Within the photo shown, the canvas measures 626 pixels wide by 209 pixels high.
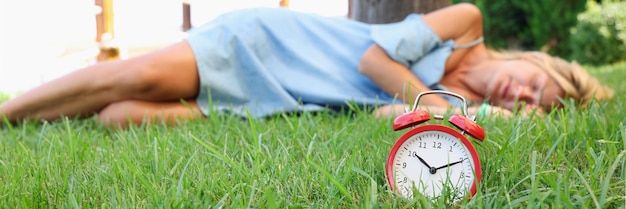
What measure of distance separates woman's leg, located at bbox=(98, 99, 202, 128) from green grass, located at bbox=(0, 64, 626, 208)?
20.8 inches

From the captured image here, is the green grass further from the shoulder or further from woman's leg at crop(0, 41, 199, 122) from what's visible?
the shoulder

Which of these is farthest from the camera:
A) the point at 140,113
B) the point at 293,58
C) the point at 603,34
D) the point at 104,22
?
the point at 603,34

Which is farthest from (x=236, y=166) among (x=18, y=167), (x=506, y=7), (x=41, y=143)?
(x=506, y=7)

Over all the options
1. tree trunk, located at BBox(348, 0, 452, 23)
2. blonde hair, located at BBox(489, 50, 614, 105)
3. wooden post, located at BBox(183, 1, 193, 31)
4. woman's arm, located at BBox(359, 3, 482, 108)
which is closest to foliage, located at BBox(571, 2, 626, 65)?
tree trunk, located at BBox(348, 0, 452, 23)

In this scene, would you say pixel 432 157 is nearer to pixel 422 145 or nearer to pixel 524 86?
pixel 422 145

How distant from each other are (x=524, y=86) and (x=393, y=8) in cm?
113

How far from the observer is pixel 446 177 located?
1.18 metres

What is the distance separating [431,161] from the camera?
1.20 m

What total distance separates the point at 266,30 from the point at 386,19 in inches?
43.6

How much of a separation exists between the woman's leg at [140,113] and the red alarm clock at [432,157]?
48.6 inches

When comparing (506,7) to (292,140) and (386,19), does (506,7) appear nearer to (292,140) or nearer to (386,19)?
(386,19)

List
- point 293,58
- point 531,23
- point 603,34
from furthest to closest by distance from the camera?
point 531,23 → point 603,34 → point 293,58

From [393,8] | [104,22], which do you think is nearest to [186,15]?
[104,22]

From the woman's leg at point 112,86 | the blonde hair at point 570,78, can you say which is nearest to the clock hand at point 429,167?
the woman's leg at point 112,86
